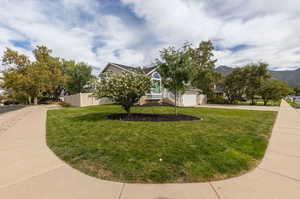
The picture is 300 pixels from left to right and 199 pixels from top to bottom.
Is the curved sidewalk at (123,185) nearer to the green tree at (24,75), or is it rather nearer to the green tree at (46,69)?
the green tree at (24,75)

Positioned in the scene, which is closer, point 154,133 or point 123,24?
point 154,133

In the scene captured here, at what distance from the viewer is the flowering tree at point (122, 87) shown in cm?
648

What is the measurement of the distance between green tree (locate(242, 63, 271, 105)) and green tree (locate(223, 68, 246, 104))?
0.52 meters

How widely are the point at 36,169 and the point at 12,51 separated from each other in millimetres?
25105

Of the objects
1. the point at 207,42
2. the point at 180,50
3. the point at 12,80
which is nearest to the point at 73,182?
the point at 180,50

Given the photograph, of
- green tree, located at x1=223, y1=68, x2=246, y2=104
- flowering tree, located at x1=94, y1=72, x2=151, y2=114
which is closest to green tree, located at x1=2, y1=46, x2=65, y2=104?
flowering tree, located at x1=94, y1=72, x2=151, y2=114

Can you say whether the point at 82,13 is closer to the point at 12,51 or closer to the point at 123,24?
the point at 123,24

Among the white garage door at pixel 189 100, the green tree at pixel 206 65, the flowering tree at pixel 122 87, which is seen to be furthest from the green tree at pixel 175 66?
the green tree at pixel 206 65

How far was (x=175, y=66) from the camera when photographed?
7223 mm

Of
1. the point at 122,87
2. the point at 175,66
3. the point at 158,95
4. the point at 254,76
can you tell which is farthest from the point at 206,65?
the point at 122,87

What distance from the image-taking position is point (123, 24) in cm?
1099

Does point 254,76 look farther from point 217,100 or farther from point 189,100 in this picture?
point 189,100

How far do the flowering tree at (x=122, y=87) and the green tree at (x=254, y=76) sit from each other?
65.7 ft

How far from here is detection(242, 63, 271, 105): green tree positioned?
18.7 m
